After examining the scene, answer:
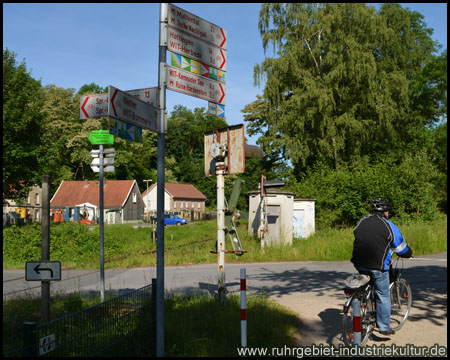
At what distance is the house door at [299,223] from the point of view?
76.2ft

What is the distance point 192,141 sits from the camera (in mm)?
96438

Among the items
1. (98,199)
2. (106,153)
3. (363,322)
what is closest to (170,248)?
(106,153)

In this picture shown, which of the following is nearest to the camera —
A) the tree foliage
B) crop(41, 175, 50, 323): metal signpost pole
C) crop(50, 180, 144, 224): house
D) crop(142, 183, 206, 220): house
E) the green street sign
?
crop(41, 175, 50, 323): metal signpost pole

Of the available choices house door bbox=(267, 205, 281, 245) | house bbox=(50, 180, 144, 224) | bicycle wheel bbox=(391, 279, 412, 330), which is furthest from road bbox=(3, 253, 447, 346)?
house bbox=(50, 180, 144, 224)

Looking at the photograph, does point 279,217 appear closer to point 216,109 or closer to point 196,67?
point 216,109

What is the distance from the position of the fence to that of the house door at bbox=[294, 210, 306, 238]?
17.8 meters

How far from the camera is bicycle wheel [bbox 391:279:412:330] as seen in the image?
652 centimetres

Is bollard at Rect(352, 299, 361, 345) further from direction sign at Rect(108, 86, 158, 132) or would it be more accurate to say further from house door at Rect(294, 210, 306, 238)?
house door at Rect(294, 210, 306, 238)

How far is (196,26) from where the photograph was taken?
5398 mm

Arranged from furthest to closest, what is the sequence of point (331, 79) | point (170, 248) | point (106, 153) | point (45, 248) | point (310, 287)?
point (331, 79) < point (170, 248) < point (310, 287) < point (106, 153) < point (45, 248)

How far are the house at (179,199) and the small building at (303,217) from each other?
5025 cm

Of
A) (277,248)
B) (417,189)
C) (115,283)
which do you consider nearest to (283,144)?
(417,189)

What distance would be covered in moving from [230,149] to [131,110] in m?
3.44

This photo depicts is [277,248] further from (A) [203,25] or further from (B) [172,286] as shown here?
(A) [203,25]
